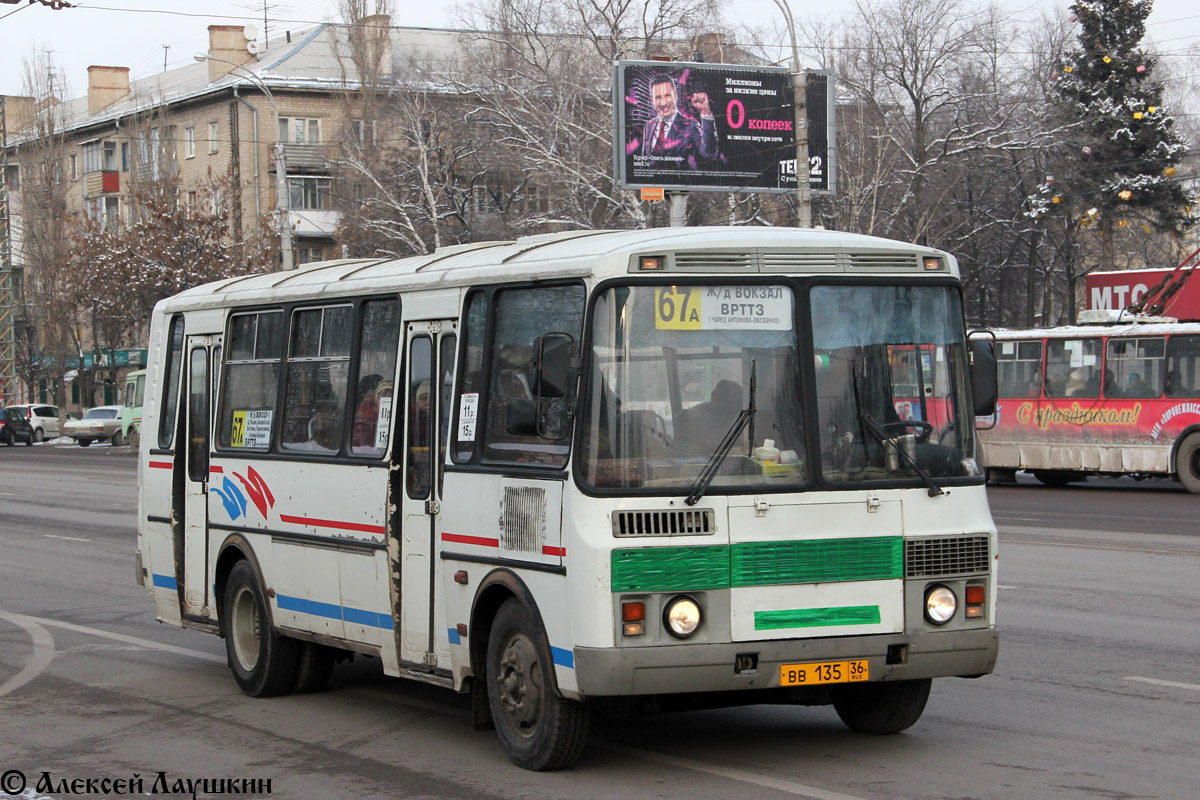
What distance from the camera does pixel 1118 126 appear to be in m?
47.3

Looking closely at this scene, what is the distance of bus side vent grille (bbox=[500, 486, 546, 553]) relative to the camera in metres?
7.23

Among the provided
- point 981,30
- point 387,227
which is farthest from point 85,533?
point 981,30

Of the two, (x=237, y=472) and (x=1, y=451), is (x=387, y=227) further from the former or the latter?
(x=237, y=472)

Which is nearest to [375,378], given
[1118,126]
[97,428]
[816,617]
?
[816,617]

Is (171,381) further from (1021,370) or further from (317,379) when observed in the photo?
(1021,370)

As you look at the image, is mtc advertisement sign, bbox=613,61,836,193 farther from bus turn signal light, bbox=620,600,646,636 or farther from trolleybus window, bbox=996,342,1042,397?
bus turn signal light, bbox=620,600,646,636

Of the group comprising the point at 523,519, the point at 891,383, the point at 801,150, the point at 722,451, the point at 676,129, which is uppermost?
the point at 676,129

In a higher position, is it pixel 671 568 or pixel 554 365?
pixel 554 365

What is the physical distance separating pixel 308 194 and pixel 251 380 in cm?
6470

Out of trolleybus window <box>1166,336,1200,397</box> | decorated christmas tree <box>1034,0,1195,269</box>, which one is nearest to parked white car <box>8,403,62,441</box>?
decorated christmas tree <box>1034,0,1195,269</box>

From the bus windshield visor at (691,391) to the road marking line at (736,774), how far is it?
128 centimetres

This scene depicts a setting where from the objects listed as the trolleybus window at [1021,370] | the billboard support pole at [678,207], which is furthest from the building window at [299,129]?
the trolleybus window at [1021,370]

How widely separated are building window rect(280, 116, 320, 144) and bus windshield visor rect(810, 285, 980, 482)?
2637 inches

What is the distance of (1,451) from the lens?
58.9 meters
